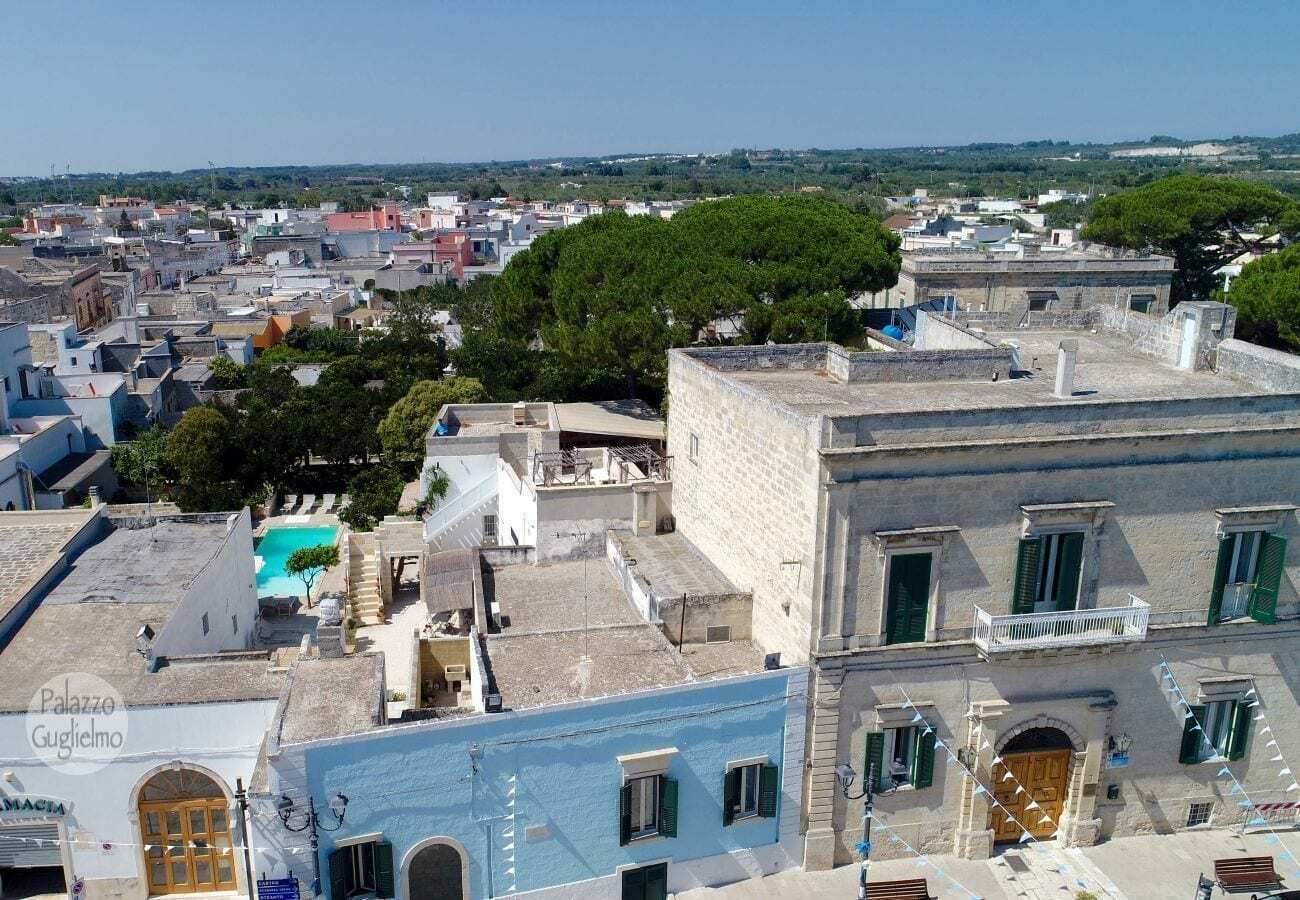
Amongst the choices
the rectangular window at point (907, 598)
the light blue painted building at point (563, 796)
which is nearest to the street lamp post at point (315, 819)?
the light blue painted building at point (563, 796)

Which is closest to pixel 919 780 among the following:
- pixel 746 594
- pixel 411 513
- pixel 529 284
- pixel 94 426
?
pixel 746 594

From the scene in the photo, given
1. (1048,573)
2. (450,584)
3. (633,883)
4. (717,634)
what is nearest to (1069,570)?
(1048,573)

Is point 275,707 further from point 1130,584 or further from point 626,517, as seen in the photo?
point 1130,584

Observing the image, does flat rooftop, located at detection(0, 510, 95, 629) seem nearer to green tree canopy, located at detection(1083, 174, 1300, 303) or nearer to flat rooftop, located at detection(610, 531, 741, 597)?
flat rooftop, located at detection(610, 531, 741, 597)

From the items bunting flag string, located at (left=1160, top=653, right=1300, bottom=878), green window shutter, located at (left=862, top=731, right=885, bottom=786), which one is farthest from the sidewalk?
green window shutter, located at (left=862, top=731, right=885, bottom=786)

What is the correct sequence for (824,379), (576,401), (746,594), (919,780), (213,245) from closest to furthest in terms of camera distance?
(919,780)
(746,594)
(824,379)
(576,401)
(213,245)

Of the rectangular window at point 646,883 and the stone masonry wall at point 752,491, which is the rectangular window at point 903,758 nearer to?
the stone masonry wall at point 752,491
